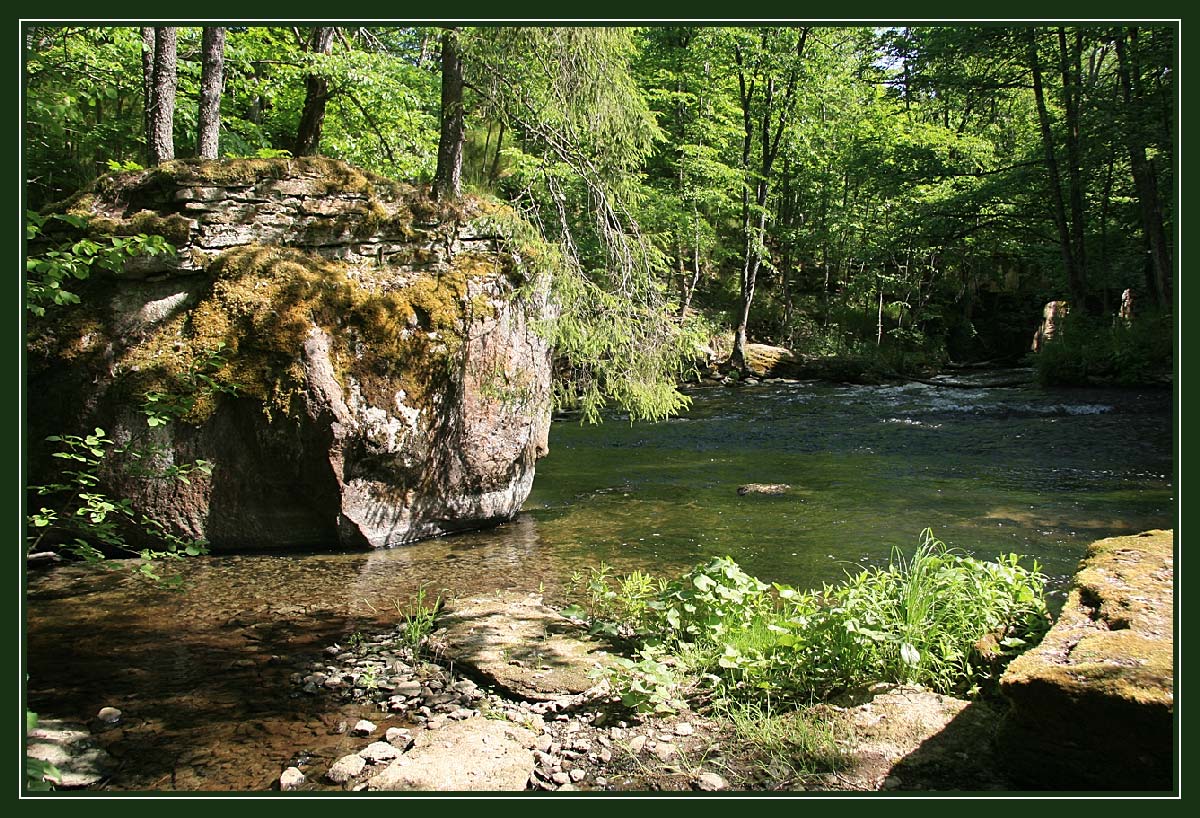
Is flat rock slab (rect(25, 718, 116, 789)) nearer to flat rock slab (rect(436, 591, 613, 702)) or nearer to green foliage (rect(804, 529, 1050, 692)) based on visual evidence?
flat rock slab (rect(436, 591, 613, 702))

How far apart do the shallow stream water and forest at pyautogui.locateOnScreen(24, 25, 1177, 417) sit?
1.62 meters

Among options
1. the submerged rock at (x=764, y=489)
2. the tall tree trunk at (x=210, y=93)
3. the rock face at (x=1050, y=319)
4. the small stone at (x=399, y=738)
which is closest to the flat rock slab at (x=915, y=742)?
the small stone at (x=399, y=738)

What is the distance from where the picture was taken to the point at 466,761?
3.37m

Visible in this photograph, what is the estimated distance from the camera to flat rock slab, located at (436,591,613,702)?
420 centimetres

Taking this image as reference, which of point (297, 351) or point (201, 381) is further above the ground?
point (297, 351)

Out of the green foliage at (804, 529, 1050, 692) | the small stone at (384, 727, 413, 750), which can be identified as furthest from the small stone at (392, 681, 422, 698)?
the green foliage at (804, 529, 1050, 692)

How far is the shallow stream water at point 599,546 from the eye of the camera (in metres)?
3.85

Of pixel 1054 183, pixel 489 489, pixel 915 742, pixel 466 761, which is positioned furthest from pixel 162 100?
pixel 1054 183

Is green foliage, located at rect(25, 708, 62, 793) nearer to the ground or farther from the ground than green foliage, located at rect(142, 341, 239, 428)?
nearer to the ground

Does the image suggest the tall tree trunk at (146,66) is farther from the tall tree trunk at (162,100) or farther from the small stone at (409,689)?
the small stone at (409,689)

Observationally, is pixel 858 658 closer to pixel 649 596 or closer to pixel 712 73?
pixel 649 596

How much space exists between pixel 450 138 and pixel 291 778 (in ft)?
19.3

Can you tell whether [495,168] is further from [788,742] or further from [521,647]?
[788,742]

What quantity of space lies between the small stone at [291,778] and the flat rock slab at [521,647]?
1126 mm
